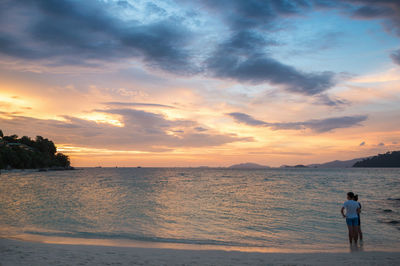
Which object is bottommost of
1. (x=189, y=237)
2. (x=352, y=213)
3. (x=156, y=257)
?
(x=189, y=237)

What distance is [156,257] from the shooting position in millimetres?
11438

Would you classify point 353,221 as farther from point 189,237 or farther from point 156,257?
point 156,257

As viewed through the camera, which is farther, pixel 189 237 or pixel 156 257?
pixel 189 237

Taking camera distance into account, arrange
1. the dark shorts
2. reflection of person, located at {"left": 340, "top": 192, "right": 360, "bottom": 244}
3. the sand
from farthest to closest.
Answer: the dark shorts
reflection of person, located at {"left": 340, "top": 192, "right": 360, "bottom": 244}
the sand

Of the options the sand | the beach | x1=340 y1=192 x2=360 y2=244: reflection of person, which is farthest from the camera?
x1=340 y1=192 x2=360 y2=244: reflection of person

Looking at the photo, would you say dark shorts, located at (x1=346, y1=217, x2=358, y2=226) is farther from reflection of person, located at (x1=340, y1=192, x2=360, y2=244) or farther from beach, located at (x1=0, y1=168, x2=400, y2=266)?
beach, located at (x1=0, y1=168, x2=400, y2=266)

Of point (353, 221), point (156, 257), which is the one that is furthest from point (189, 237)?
point (353, 221)

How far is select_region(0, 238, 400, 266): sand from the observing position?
10.6 m

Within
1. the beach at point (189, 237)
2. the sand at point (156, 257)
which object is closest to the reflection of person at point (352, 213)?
the beach at point (189, 237)

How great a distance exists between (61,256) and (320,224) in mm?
16743

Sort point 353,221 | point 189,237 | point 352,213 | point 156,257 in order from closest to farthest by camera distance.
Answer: point 156,257 < point 352,213 < point 353,221 < point 189,237

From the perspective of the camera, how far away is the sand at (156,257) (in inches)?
416

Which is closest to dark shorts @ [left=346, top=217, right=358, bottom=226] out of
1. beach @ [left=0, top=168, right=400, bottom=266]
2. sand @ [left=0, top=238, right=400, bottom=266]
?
beach @ [left=0, top=168, right=400, bottom=266]

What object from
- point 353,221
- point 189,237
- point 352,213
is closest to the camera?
point 352,213
